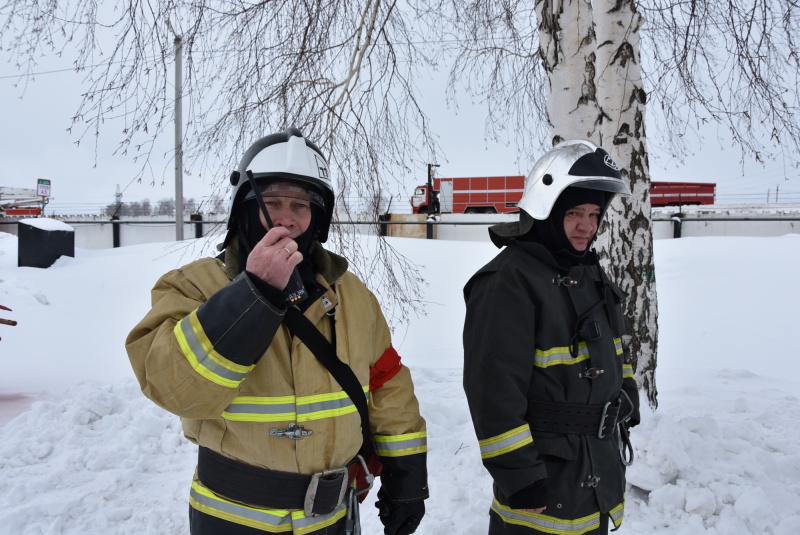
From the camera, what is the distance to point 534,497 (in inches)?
73.3

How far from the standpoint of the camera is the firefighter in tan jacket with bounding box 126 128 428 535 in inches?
53.7

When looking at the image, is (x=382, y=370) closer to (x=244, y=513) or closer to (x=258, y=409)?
(x=258, y=409)

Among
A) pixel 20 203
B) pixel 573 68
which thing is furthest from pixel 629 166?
pixel 20 203

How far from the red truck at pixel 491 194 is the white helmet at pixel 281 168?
23.2 meters

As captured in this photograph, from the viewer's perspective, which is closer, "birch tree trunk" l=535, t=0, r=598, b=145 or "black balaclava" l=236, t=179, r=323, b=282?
"black balaclava" l=236, t=179, r=323, b=282

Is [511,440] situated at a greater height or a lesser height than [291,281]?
lesser

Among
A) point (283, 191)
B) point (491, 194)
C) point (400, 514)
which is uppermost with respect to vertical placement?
point (491, 194)

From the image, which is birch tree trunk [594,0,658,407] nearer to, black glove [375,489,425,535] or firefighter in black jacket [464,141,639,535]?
firefighter in black jacket [464,141,639,535]

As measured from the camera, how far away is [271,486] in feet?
5.10

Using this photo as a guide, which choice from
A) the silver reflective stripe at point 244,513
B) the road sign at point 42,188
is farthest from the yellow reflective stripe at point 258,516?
Result: the road sign at point 42,188

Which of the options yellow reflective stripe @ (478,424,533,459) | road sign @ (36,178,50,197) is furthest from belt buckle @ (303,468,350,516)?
road sign @ (36,178,50,197)

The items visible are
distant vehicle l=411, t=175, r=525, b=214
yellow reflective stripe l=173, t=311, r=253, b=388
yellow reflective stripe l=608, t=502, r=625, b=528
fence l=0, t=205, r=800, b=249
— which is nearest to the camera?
yellow reflective stripe l=173, t=311, r=253, b=388

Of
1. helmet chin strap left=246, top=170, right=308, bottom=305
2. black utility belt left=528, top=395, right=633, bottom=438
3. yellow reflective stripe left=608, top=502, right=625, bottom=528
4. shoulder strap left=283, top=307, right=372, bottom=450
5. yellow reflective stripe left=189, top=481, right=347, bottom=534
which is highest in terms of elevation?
helmet chin strap left=246, top=170, right=308, bottom=305

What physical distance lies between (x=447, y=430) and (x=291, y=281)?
10.9 feet
